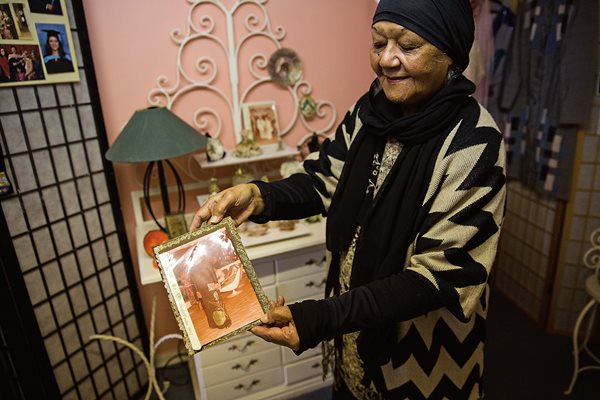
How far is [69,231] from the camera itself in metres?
1.68

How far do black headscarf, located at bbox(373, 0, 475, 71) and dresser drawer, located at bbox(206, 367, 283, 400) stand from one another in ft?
5.32

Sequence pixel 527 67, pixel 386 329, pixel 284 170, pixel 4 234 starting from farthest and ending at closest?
1. pixel 527 67
2. pixel 284 170
3. pixel 4 234
4. pixel 386 329

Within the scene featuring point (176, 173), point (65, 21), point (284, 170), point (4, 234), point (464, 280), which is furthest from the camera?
point (284, 170)

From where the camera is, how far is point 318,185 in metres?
1.25

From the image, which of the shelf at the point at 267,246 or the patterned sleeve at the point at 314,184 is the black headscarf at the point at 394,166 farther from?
the shelf at the point at 267,246

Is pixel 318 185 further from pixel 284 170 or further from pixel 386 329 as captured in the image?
pixel 284 170

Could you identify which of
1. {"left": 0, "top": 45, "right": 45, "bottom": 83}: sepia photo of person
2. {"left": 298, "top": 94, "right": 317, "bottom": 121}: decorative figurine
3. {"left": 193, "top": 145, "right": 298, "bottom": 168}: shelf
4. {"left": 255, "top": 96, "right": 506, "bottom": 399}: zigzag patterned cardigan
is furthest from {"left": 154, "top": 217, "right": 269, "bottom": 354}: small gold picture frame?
{"left": 298, "top": 94, "right": 317, "bottom": 121}: decorative figurine

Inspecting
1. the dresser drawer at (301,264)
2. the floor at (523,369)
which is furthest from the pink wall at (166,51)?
the dresser drawer at (301,264)

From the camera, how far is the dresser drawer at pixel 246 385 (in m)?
1.85

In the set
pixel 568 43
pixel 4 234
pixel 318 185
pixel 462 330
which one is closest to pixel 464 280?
pixel 462 330

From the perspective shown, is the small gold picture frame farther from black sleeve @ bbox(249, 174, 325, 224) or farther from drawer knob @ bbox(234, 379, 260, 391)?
drawer knob @ bbox(234, 379, 260, 391)

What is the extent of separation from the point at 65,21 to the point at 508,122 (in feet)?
7.99

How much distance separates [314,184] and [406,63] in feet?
1.56

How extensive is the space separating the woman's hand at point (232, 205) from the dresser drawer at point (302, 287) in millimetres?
777
